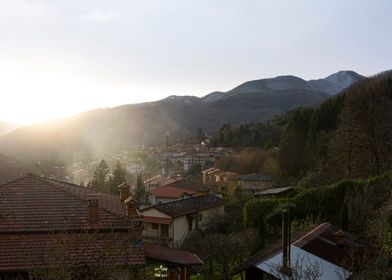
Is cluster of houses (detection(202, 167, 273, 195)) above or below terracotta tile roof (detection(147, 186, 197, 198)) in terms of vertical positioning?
below

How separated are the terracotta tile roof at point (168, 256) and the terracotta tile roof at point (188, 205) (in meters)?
22.4

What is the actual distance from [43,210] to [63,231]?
1.50 metres

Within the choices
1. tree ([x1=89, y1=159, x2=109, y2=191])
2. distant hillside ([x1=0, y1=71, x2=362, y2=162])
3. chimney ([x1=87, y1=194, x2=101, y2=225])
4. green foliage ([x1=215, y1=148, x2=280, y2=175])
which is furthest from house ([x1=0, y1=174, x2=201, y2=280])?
distant hillside ([x1=0, y1=71, x2=362, y2=162])

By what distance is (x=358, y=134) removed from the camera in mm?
35594

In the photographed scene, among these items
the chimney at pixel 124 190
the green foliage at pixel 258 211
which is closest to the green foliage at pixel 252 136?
the green foliage at pixel 258 211

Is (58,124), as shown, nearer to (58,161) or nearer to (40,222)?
(58,161)

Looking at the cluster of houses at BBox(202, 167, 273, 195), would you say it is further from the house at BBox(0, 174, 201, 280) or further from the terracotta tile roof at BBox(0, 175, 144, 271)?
the terracotta tile roof at BBox(0, 175, 144, 271)

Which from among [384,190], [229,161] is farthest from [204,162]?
[384,190]

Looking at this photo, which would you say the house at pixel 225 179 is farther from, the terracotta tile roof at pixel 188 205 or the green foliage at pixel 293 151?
the terracotta tile roof at pixel 188 205

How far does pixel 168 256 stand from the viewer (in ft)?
52.7

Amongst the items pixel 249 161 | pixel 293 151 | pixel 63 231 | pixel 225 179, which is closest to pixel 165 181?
pixel 225 179

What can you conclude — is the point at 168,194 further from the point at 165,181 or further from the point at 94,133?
the point at 94,133

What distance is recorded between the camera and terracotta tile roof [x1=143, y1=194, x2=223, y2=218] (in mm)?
39969

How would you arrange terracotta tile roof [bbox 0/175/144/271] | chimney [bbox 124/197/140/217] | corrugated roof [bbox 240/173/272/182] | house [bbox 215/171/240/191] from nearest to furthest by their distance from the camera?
1. terracotta tile roof [bbox 0/175/144/271]
2. chimney [bbox 124/197/140/217]
3. corrugated roof [bbox 240/173/272/182]
4. house [bbox 215/171/240/191]
